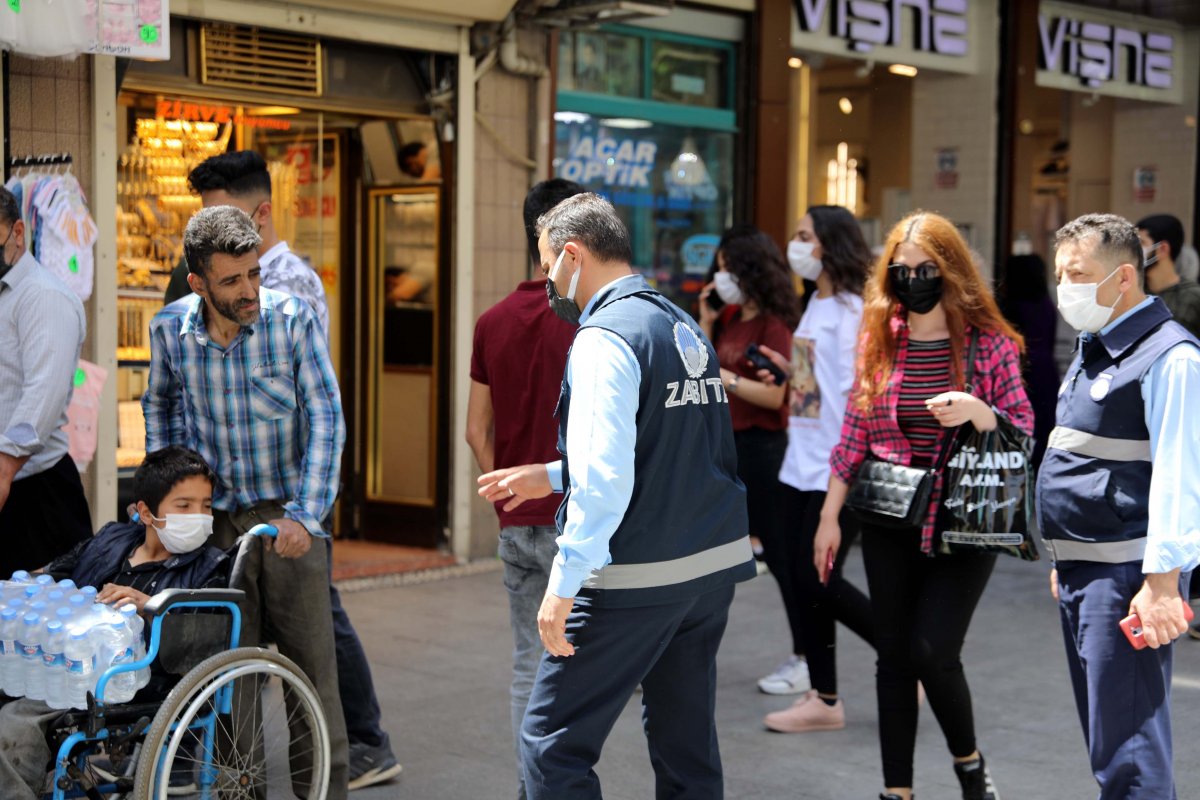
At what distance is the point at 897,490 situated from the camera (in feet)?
15.3

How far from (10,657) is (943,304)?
289 cm

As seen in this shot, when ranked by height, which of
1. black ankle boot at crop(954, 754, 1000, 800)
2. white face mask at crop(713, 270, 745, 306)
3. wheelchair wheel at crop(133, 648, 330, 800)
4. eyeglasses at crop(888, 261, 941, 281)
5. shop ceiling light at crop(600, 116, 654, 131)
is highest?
shop ceiling light at crop(600, 116, 654, 131)

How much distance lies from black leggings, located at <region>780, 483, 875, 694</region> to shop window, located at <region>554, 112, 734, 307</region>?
172 inches

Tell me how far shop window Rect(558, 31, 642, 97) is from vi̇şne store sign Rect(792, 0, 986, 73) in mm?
1521

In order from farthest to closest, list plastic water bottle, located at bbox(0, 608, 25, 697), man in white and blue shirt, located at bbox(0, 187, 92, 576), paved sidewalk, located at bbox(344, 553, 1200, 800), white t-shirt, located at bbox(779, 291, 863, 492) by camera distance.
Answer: white t-shirt, located at bbox(779, 291, 863, 492), paved sidewalk, located at bbox(344, 553, 1200, 800), man in white and blue shirt, located at bbox(0, 187, 92, 576), plastic water bottle, located at bbox(0, 608, 25, 697)

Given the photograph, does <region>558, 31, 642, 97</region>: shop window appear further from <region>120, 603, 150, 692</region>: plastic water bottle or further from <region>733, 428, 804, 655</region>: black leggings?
<region>120, 603, 150, 692</region>: plastic water bottle

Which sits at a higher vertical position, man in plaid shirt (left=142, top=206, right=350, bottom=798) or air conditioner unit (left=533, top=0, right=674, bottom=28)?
air conditioner unit (left=533, top=0, right=674, bottom=28)

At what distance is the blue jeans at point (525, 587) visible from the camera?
4.58 metres

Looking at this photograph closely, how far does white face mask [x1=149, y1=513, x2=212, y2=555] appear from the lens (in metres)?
4.46

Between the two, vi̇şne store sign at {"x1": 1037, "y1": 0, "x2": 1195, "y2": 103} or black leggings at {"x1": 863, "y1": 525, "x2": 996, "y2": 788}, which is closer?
black leggings at {"x1": 863, "y1": 525, "x2": 996, "y2": 788}

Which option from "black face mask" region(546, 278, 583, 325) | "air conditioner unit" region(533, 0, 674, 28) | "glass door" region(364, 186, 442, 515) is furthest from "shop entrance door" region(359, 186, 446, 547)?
"black face mask" region(546, 278, 583, 325)

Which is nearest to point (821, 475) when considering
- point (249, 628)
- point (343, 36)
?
point (249, 628)

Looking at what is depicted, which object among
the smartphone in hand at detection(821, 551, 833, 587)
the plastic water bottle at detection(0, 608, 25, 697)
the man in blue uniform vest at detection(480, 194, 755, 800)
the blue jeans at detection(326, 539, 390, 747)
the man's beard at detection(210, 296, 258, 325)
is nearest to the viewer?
the man in blue uniform vest at detection(480, 194, 755, 800)

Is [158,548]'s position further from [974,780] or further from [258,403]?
[974,780]
